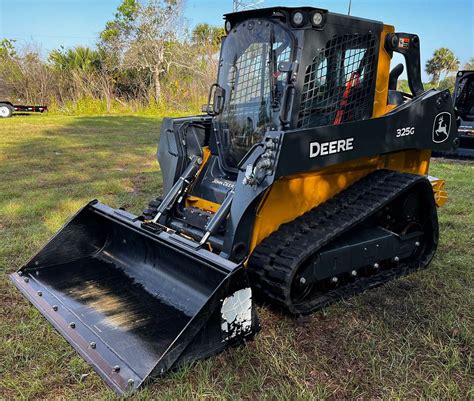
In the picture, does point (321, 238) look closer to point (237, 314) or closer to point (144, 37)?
point (237, 314)

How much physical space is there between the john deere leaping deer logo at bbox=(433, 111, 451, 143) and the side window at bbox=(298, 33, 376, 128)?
71 cm

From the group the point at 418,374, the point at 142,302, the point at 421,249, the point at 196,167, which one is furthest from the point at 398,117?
the point at 142,302

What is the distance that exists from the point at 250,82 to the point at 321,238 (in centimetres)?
138

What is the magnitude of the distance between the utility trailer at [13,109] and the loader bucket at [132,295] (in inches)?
639

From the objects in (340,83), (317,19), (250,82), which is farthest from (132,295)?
(317,19)

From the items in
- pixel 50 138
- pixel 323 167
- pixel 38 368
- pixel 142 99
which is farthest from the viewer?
pixel 142 99

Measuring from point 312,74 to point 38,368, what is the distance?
2500mm

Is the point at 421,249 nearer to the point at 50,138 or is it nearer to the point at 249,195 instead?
the point at 249,195

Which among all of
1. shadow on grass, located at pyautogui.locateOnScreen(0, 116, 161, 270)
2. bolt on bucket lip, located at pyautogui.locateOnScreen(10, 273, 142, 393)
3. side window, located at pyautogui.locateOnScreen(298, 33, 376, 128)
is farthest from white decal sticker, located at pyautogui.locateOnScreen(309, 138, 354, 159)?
shadow on grass, located at pyautogui.locateOnScreen(0, 116, 161, 270)

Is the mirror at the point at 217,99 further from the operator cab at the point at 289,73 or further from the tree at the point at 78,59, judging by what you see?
the tree at the point at 78,59

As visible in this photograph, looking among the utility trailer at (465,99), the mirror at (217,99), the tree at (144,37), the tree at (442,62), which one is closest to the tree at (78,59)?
the tree at (144,37)

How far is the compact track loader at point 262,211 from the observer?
282 centimetres

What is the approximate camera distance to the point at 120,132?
14.0 meters

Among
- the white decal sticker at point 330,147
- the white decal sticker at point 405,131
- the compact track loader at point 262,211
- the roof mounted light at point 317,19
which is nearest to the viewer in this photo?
the compact track loader at point 262,211
